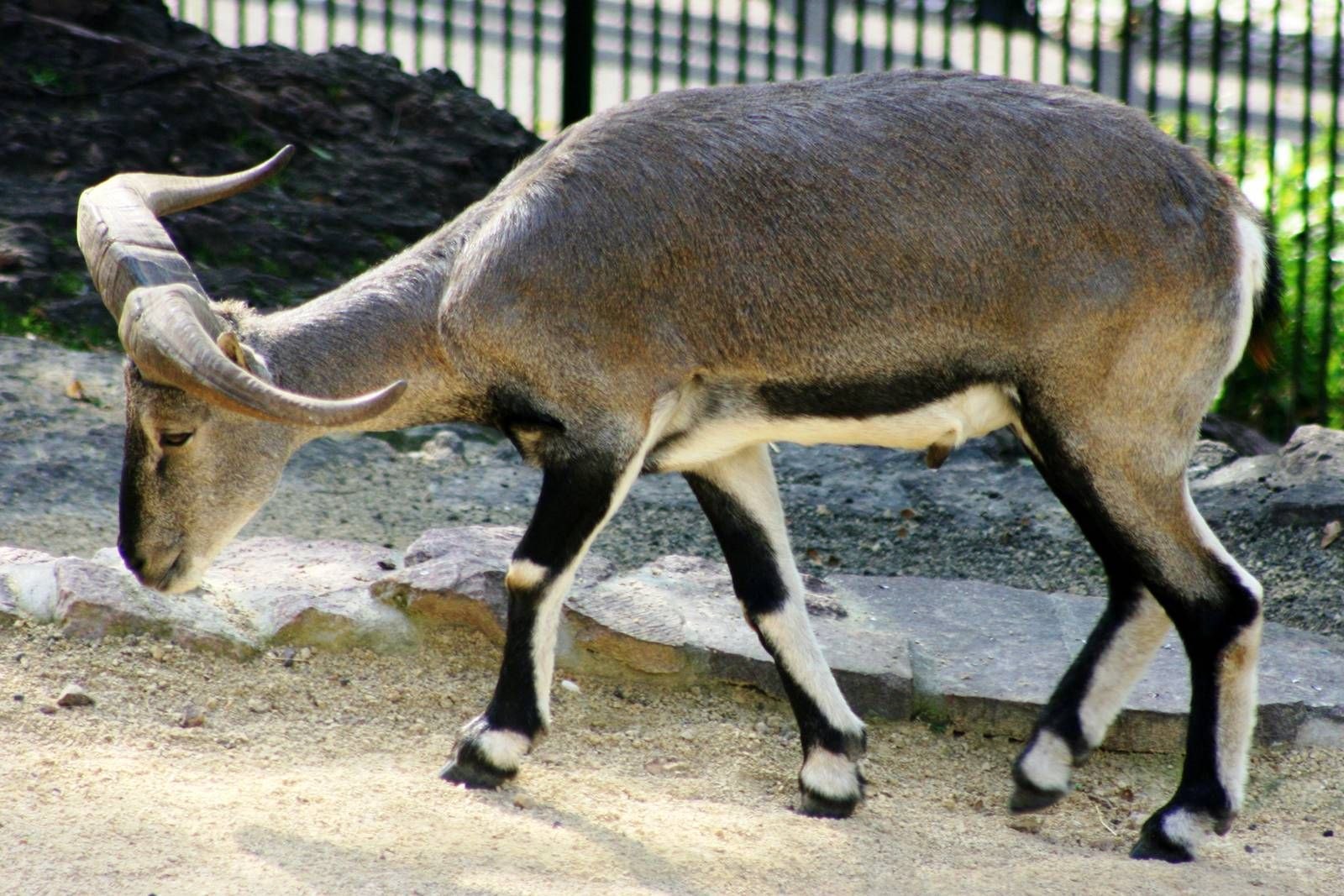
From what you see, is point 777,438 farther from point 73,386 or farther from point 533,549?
point 73,386

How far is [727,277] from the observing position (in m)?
5.38

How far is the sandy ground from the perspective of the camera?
4609mm

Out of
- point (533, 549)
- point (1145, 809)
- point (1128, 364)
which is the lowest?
point (1145, 809)

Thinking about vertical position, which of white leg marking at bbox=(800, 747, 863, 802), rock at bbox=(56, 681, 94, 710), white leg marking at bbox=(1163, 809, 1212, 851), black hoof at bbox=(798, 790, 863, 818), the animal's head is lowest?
black hoof at bbox=(798, 790, 863, 818)

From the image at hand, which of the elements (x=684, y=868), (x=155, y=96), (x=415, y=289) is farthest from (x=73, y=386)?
(x=684, y=868)

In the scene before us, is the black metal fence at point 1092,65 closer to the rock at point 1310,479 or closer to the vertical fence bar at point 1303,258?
the vertical fence bar at point 1303,258

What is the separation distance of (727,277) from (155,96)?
6.48m

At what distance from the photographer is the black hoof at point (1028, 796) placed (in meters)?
5.61

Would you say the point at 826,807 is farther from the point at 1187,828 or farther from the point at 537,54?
the point at 537,54

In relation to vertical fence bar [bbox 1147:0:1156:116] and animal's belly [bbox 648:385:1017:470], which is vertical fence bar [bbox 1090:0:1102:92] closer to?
vertical fence bar [bbox 1147:0:1156:116]

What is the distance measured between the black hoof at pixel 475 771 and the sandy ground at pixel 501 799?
0.25 ft

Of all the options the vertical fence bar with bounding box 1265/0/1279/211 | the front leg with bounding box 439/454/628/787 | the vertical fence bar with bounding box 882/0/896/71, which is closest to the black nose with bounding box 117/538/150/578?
the front leg with bounding box 439/454/628/787

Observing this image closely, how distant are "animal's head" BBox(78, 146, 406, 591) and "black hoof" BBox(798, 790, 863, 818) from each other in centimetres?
200

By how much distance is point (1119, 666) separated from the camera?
18.8 feet
